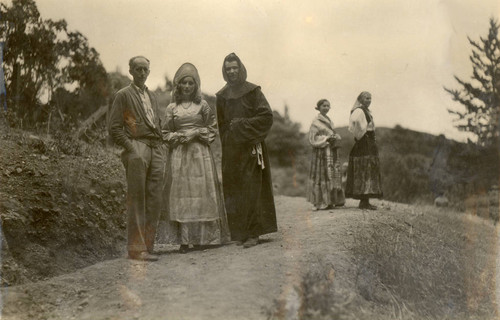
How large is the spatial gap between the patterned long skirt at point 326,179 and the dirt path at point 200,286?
8.93 ft

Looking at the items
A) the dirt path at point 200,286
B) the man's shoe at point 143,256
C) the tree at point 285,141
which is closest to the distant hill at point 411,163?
the tree at point 285,141

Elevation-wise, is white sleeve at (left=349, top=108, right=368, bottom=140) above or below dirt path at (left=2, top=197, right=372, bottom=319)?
above

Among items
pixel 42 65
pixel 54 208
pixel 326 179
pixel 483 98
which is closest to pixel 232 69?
pixel 54 208

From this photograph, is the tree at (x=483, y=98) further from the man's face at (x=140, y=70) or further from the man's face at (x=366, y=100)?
the man's face at (x=140, y=70)

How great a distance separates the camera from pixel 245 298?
15.0 feet

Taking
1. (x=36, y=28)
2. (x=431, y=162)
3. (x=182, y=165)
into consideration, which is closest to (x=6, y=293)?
(x=182, y=165)

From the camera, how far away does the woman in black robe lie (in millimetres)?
6211

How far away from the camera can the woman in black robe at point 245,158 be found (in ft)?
20.4

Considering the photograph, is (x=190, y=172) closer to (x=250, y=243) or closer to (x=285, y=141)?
(x=250, y=243)

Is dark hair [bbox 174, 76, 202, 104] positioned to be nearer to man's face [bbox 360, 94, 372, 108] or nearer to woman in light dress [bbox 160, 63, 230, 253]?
woman in light dress [bbox 160, 63, 230, 253]

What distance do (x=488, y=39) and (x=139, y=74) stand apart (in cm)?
774

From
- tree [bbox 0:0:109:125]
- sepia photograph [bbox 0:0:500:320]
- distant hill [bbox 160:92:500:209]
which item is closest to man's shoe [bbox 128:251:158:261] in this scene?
sepia photograph [bbox 0:0:500:320]

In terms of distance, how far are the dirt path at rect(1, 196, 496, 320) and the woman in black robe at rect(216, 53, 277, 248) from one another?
0.89ft

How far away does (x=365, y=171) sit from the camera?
8602mm
